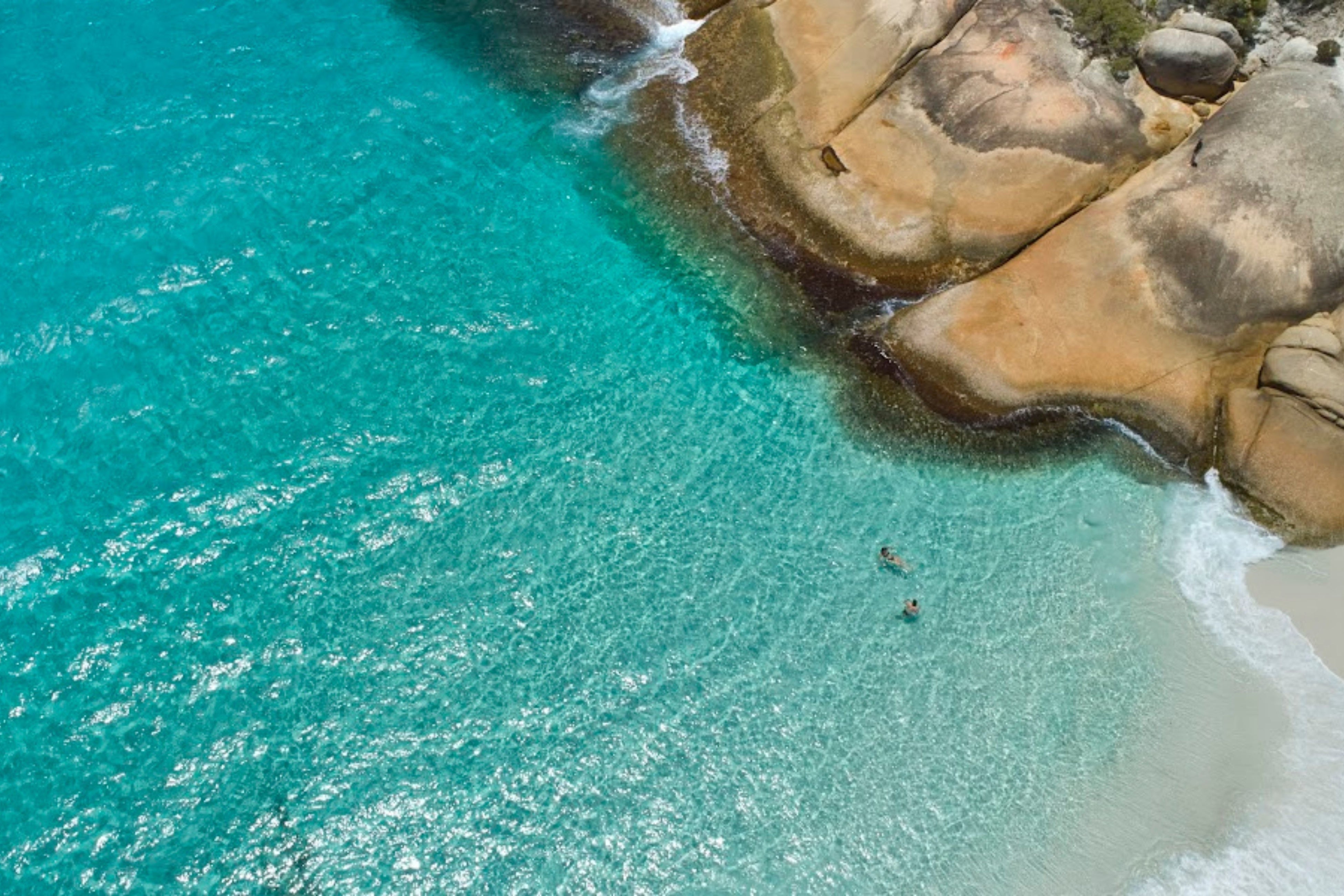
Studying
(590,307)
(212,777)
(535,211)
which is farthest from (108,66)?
(212,777)

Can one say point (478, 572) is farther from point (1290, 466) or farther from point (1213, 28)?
point (1213, 28)

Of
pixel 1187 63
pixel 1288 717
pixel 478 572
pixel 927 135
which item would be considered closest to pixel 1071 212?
pixel 927 135

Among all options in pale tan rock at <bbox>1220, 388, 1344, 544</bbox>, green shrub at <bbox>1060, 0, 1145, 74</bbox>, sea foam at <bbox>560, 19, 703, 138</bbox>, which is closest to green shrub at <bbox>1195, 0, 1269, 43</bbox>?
green shrub at <bbox>1060, 0, 1145, 74</bbox>

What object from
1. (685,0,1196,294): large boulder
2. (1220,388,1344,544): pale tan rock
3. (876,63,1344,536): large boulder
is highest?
(685,0,1196,294): large boulder

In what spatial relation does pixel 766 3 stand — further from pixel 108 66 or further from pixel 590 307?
pixel 108 66

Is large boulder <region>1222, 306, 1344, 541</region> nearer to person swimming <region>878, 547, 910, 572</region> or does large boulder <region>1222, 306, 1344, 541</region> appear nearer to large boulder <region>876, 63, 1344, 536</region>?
large boulder <region>876, 63, 1344, 536</region>

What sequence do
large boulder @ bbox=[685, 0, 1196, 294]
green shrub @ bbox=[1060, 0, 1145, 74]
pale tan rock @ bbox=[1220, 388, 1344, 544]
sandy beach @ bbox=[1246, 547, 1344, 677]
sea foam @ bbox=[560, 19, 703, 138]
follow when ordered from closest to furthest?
1. sandy beach @ bbox=[1246, 547, 1344, 677]
2. pale tan rock @ bbox=[1220, 388, 1344, 544]
3. large boulder @ bbox=[685, 0, 1196, 294]
4. green shrub @ bbox=[1060, 0, 1145, 74]
5. sea foam @ bbox=[560, 19, 703, 138]

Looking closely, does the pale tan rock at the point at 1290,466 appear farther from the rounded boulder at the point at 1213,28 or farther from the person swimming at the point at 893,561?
the rounded boulder at the point at 1213,28
